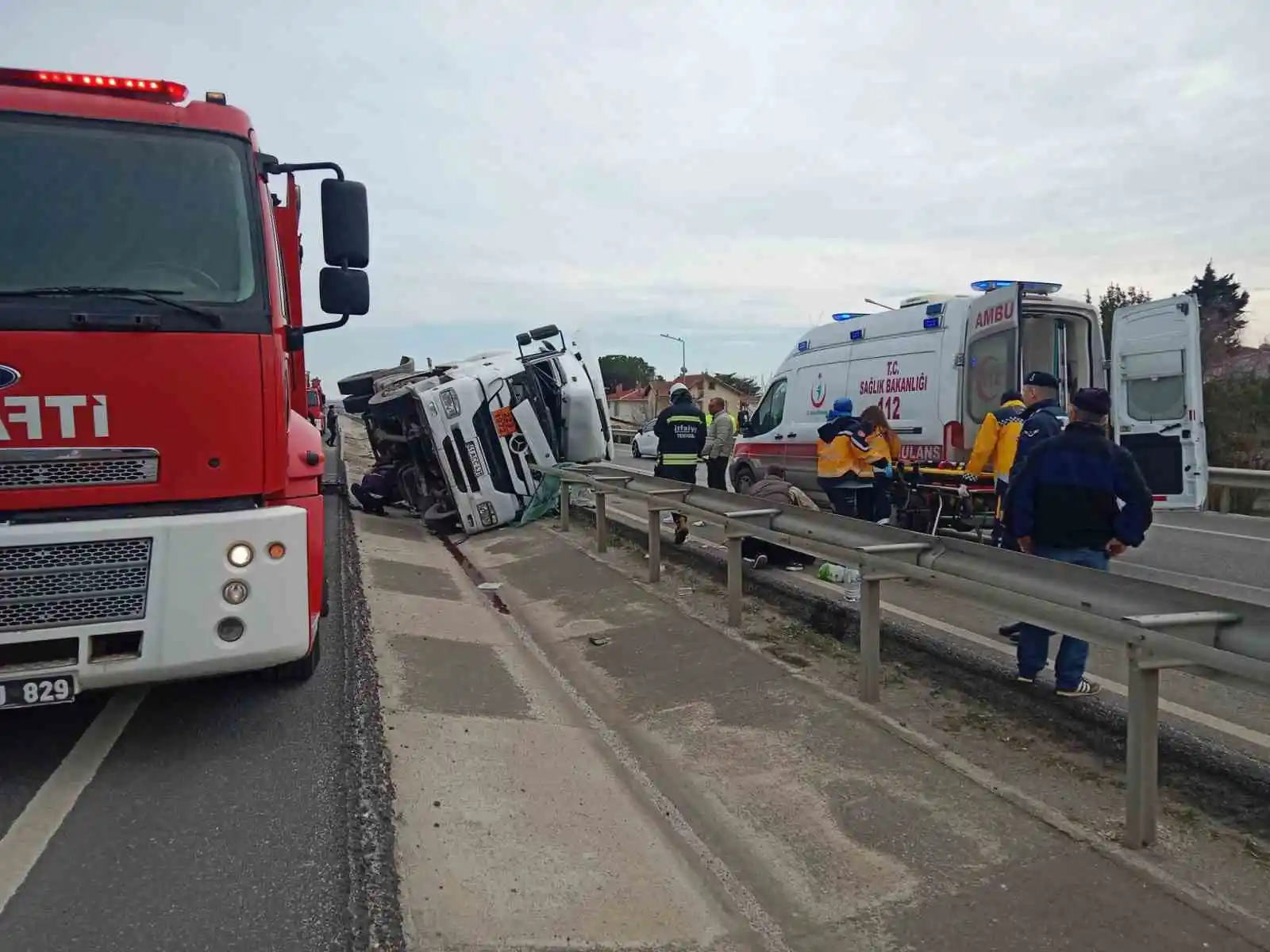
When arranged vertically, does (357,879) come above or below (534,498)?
below

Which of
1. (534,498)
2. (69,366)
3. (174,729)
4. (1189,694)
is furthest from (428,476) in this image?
(1189,694)

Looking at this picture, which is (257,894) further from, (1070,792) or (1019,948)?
(1070,792)

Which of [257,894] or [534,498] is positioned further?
[534,498]

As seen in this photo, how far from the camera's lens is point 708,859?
3.57m

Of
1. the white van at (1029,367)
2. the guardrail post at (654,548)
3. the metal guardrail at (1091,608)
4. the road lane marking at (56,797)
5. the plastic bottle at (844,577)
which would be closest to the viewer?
the metal guardrail at (1091,608)

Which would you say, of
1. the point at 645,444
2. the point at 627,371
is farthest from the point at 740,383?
the point at 645,444

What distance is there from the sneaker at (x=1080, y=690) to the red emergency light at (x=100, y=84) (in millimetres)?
5305

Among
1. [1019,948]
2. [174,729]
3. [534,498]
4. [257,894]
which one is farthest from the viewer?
[534,498]

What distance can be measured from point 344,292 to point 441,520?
7101mm

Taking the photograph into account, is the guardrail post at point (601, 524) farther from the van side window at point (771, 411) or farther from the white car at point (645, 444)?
the white car at point (645, 444)

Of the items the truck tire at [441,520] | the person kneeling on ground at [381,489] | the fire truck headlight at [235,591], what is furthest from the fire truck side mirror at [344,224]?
the person kneeling on ground at [381,489]

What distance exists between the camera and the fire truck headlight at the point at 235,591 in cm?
410

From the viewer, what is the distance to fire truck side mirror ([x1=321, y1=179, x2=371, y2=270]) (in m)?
4.92

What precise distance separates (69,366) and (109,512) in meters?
0.62
